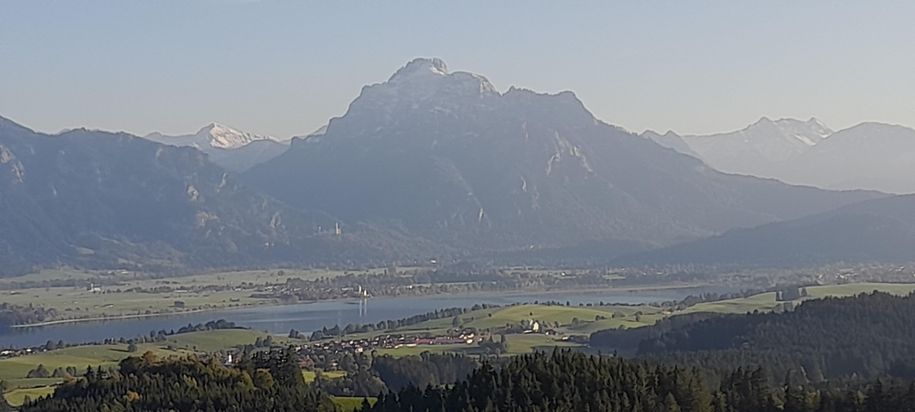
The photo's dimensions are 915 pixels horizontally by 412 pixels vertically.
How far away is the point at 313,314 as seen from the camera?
15838 cm

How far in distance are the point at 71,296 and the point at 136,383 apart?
12572cm

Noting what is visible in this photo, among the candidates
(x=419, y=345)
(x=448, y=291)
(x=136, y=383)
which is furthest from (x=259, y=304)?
(x=136, y=383)

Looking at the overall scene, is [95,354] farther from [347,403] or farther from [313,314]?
[313,314]

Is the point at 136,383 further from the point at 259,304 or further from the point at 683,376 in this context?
the point at 259,304

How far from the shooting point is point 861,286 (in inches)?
5305

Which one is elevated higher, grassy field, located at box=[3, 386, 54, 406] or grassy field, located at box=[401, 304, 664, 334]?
grassy field, located at box=[401, 304, 664, 334]

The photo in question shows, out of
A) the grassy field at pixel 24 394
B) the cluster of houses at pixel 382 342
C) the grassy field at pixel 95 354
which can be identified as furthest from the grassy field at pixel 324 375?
the cluster of houses at pixel 382 342

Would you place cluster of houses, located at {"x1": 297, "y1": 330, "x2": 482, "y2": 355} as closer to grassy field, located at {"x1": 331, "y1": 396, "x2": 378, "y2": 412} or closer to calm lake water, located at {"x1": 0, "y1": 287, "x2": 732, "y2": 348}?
calm lake water, located at {"x1": 0, "y1": 287, "x2": 732, "y2": 348}

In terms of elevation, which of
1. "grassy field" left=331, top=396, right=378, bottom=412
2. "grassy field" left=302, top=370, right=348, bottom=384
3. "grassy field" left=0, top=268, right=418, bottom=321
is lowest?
"grassy field" left=331, top=396, right=378, bottom=412

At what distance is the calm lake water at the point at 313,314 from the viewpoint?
135500 mm

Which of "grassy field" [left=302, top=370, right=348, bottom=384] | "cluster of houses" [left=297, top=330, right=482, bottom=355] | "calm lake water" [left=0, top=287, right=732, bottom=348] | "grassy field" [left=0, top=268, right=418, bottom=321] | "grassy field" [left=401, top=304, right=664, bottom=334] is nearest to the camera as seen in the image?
"grassy field" [left=302, top=370, right=348, bottom=384]

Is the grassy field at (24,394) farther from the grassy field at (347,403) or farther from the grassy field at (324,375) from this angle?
the grassy field at (347,403)

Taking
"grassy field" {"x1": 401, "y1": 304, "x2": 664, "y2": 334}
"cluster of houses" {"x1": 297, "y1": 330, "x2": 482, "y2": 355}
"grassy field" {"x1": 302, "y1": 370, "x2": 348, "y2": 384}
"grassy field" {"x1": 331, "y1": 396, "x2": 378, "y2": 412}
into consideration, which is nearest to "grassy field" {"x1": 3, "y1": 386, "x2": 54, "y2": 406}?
"grassy field" {"x1": 302, "y1": 370, "x2": 348, "y2": 384}

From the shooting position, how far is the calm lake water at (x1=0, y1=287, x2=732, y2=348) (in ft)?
445
